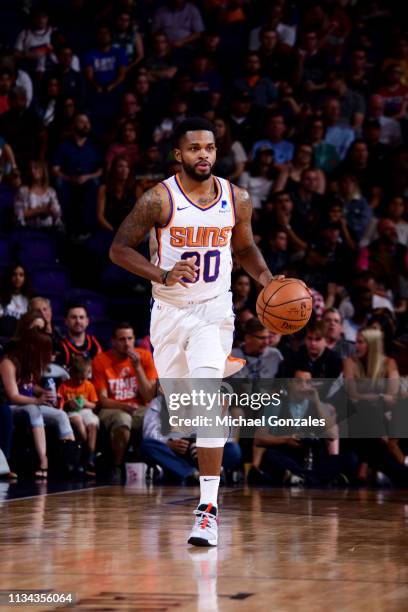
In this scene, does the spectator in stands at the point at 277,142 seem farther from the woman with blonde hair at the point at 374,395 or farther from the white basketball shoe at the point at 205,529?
the white basketball shoe at the point at 205,529

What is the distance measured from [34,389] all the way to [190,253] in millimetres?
3873

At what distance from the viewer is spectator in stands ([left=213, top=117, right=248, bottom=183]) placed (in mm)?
12376

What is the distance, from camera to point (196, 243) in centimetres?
555

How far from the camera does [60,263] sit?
38.1ft

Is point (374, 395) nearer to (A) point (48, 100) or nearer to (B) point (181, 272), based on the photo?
(B) point (181, 272)

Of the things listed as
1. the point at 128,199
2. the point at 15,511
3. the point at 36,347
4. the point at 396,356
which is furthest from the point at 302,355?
the point at 15,511

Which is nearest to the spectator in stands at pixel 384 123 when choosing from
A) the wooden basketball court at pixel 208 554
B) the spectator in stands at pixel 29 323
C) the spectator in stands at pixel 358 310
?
the spectator in stands at pixel 358 310

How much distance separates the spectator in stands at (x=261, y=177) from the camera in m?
12.4

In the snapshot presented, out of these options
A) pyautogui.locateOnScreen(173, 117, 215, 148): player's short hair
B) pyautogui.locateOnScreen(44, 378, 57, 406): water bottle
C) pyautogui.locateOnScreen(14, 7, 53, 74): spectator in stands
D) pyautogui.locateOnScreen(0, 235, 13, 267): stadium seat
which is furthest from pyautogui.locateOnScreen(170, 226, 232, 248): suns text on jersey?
pyautogui.locateOnScreen(14, 7, 53, 74): spectator in stands

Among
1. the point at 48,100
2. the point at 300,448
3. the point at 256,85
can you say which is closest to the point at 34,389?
the point at 300,448

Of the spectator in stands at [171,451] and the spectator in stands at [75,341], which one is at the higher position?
the spectator in stands at [75,341]

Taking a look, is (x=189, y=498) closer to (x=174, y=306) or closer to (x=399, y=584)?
(x=174, y=306)

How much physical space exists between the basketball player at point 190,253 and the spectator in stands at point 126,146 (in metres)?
6.71

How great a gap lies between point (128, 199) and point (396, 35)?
5260 mm
